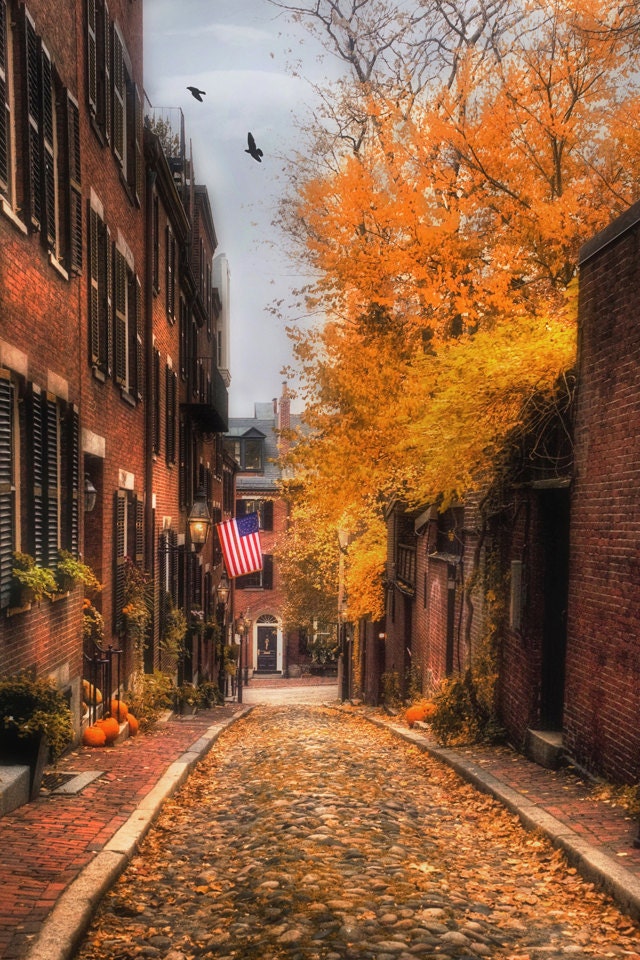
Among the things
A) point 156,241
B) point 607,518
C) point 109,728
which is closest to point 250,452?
point 156,241

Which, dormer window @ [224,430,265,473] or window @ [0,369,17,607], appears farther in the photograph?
dormer window @ [224,430,265,473]

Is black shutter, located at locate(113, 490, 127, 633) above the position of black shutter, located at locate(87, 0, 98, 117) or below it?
below

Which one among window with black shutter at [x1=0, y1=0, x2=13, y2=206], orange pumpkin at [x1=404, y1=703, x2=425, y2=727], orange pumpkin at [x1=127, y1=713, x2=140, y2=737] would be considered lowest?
orange pumpkin at [x1=404, y1=703, x2=425, y2=727]

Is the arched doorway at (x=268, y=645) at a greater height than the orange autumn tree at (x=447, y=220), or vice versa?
the orange autumn tree at (x=447, y=220)

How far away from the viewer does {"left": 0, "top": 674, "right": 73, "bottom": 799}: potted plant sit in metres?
7.30

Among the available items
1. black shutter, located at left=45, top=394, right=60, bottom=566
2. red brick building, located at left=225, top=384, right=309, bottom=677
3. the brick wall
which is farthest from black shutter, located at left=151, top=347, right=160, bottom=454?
red brick building, located at left=225, top=384, right=309, bottom=677

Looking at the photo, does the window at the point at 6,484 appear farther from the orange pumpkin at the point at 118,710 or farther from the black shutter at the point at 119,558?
the black shutter at the point at 119,558

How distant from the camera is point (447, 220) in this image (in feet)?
58.5

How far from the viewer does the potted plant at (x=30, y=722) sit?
7301 mm

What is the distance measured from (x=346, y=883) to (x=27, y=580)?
3.72 m

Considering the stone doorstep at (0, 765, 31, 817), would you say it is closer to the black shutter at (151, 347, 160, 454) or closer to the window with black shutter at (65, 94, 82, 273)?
the window with black shutter at (65, 94, 82, 273)

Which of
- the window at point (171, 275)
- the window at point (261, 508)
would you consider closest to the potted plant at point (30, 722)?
the window at point (171, 275)

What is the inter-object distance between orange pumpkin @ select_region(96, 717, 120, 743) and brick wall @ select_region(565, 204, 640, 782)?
17.4 feet

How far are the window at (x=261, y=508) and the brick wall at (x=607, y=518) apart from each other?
133 feet
